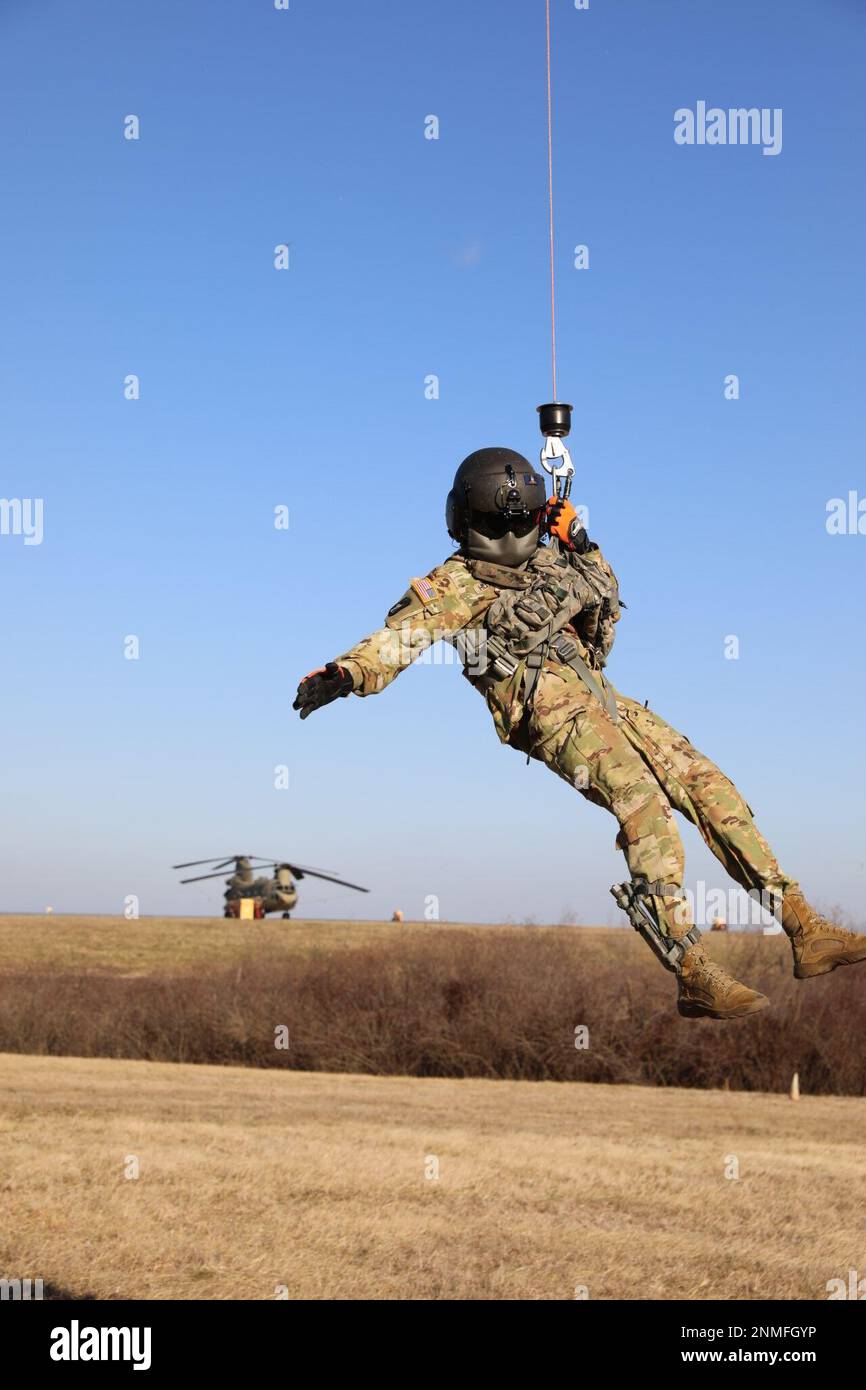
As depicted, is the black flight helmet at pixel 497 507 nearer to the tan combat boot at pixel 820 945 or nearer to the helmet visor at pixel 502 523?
the helmet visor at pixel 502 523

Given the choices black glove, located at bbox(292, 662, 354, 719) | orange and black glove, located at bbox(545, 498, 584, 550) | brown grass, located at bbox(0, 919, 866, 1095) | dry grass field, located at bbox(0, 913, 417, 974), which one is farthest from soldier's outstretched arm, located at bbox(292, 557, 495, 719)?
dry grass field, located at bbox(0, 913, 417, 974)

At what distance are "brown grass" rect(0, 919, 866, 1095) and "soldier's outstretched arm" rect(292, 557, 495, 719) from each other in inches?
1619

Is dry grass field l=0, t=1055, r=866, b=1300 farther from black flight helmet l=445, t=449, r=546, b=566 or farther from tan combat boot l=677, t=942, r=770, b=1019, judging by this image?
black flight helmet l=445, t=449, r=546, b=566

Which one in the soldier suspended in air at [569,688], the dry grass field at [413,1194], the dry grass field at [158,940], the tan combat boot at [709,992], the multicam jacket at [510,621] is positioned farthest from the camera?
the dry grass field at [158,940]

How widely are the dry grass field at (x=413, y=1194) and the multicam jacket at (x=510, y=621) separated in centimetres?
1717

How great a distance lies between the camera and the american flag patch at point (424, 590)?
330 inches

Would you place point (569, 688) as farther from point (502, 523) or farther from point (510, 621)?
point (502, 523)

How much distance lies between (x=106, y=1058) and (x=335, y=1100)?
37.7 ft

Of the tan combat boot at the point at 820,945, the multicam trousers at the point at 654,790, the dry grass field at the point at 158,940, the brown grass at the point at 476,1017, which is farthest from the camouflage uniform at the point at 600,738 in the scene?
the dry grass field at the point at 158,940

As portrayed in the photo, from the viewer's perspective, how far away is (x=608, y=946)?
55469mm

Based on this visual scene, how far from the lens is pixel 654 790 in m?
8.07
